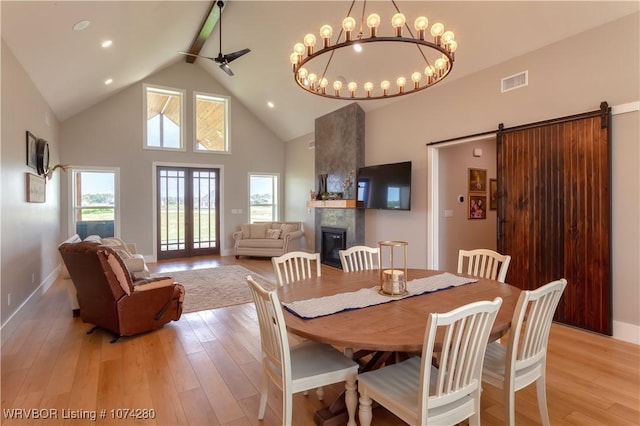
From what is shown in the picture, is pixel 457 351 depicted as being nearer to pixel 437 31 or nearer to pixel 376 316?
pixel 376 316

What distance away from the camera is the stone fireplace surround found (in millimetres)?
6438

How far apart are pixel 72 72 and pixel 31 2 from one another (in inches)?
82.4

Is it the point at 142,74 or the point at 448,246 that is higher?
the point at 142,74

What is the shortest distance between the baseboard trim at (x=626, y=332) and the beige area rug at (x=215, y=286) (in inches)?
161

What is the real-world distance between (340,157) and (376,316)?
5.35 metres

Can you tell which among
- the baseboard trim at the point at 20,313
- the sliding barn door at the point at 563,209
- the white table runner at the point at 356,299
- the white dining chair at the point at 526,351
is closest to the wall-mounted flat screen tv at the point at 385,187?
the sliding barn door at the point at 563,209

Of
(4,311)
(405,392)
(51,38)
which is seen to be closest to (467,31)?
(405,392)

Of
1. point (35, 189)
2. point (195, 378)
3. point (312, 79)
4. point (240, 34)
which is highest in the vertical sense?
point (240, 34)

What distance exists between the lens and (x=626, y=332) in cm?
319

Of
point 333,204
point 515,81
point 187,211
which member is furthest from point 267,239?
point 515,81

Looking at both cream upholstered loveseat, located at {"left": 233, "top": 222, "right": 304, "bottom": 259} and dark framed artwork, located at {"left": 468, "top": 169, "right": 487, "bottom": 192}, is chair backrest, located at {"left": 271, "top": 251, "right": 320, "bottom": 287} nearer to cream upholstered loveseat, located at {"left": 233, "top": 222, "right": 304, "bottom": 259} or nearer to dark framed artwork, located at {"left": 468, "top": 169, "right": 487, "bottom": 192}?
dark framed artwork, located at {"left": 468, "top": 169, "right": 487, "bottom": 192}

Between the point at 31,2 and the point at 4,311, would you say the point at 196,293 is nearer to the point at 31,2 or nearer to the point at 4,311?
the point at 4,311

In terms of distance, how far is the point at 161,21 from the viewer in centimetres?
495

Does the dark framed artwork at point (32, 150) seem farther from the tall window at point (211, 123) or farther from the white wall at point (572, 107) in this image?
the white wall at point (572, 107)
